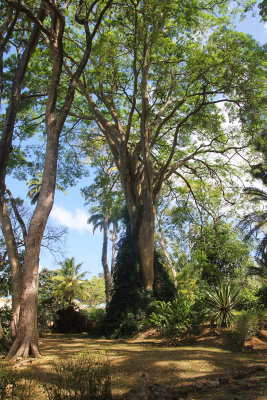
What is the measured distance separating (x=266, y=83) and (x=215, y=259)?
1257 centimetres

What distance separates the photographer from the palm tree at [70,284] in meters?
24.0

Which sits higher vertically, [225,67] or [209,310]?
[225,67]

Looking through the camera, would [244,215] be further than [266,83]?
Yes

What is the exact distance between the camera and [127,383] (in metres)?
4.00

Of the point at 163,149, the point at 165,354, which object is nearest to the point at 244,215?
the point at 163,149

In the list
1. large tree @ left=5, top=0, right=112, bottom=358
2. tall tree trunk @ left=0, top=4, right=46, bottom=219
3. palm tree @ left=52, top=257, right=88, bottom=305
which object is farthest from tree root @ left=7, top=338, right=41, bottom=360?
palm tree @ left=52, top=257, right=88, bottom=305

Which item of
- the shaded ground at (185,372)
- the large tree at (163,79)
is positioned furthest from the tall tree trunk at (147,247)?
the shaded ground at (185,372)

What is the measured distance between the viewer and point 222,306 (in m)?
8.66

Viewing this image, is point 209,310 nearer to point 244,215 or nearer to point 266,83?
point 244,215

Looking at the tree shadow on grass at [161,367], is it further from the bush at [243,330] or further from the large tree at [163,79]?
the large tree at [163,79]

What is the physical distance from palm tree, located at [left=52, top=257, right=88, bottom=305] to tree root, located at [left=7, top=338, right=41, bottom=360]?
1680 centimetres

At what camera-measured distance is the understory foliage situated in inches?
414

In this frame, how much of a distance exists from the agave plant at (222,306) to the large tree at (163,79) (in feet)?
10.2

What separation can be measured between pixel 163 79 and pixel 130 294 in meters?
8.79
